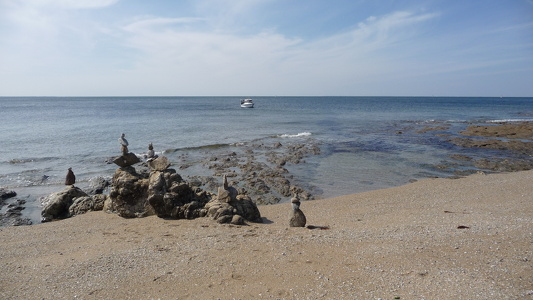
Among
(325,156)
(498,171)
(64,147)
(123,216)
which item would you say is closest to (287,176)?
(325,156)

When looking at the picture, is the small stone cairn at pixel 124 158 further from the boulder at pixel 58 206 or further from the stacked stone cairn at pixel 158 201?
the boulder at pixel 58 206

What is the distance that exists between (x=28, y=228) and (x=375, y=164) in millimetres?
20995

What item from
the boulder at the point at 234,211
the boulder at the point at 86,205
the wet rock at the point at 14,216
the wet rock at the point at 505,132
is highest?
the wet rock at the point at 505,132

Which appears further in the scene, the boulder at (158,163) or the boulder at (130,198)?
the boulder at (158,163)

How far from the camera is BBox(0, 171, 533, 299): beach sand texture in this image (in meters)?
7.05

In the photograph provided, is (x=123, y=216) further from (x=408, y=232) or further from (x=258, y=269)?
(x=408, y=232)

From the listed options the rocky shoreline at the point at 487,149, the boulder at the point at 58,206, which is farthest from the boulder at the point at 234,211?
the rocky shoreline at the point at 487,149

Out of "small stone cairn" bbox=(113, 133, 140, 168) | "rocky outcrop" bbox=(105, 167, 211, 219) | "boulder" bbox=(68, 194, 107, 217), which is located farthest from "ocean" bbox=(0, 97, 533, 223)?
"small stone cairn" bbox=(113, 133, 140, 168)

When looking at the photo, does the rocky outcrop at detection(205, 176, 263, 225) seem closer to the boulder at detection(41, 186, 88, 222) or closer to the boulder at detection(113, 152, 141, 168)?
the boulder at detection(113, 152, 141, 168)

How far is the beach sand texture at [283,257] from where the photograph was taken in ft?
23.1

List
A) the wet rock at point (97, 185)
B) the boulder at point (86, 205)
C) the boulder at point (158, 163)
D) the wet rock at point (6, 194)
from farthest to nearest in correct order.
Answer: the wet rock at point (97, 185) → the wet rock at point (6, 194) → the boulder at point (86, 205) → the boulder at point (158, 163)

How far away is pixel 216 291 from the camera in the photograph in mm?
7141

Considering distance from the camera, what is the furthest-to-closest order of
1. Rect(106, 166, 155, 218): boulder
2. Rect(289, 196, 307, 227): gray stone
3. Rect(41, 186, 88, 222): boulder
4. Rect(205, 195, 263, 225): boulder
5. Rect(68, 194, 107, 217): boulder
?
Rect(68, 194, 107, 217): boulder
Rect(41, 186, 88, 222): boulder
Rect(106, 166, 155, 218): boulder
Rect(205, 195, 263, 225): boulder
Rect(289, 196, 307, 227): gray stone

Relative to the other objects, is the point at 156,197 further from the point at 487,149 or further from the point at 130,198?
the point at 487,149
